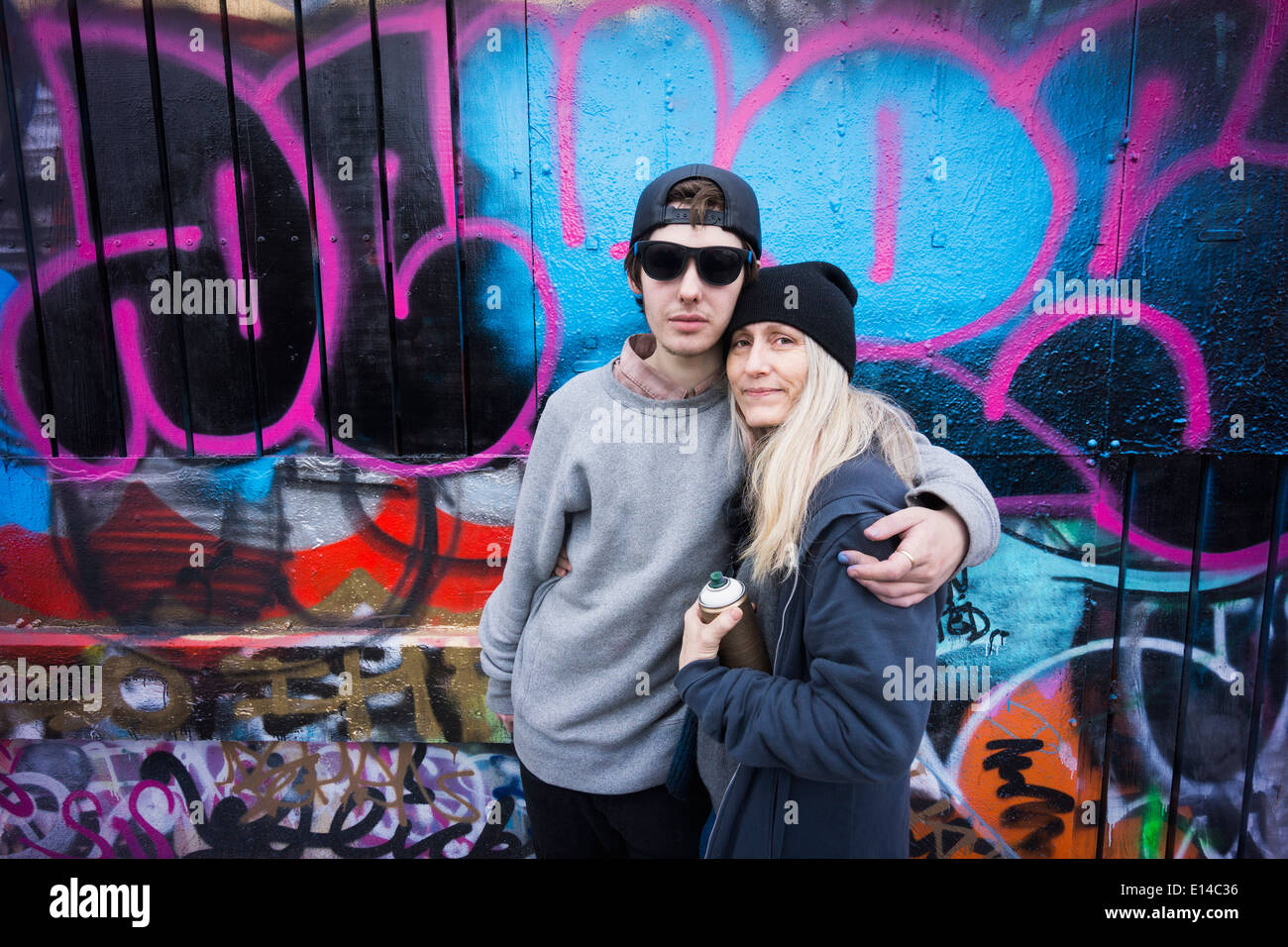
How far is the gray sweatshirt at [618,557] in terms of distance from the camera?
1752 millimetres

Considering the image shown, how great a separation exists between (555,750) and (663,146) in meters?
2.10

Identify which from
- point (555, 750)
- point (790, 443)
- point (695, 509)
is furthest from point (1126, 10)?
point (555, 750)

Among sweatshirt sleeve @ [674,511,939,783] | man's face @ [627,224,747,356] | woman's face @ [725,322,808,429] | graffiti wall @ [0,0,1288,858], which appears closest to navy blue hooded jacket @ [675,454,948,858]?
sweatshirt sleeve @ [674,511,939,783]

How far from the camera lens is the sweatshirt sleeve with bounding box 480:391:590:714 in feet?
6.08

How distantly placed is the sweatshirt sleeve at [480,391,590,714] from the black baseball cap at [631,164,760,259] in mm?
530

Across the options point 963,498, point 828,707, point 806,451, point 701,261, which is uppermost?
point 701,261

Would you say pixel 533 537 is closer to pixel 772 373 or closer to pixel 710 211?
pixel 772 373

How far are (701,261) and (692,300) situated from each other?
0.10 meters

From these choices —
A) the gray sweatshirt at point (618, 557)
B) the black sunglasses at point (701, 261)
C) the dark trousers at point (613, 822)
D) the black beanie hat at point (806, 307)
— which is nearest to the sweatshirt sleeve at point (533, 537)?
the gray sweatshirt at point (618, 557)

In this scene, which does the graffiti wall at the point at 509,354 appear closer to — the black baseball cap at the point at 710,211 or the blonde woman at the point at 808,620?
the black baseball cap at the point at 710,211

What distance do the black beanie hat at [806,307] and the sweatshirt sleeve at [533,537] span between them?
574mm

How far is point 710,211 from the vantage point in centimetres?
171

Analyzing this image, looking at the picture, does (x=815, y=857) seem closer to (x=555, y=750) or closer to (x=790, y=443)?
(x=555, y=750)

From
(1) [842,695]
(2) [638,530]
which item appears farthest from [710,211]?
(1) [842,695]
